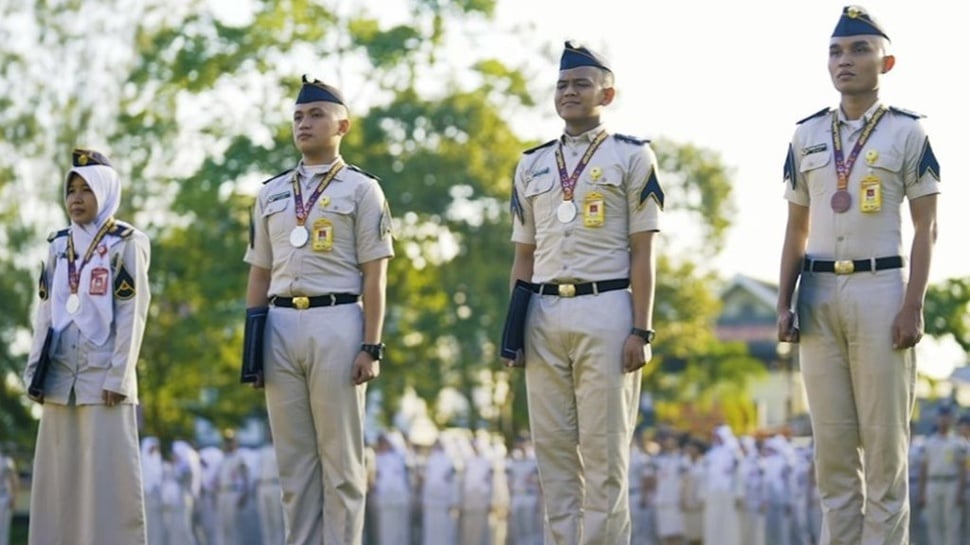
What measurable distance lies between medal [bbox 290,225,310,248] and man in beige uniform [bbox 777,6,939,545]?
2.28m

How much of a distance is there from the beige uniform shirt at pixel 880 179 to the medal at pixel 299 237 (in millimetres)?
2406

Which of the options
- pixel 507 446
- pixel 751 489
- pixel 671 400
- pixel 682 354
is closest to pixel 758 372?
pixel 671 400

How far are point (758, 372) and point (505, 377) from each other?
47.4ft

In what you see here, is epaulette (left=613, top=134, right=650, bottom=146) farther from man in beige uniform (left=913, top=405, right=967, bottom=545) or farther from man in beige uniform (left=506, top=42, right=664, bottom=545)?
man in beige uniform (left=913, top=405, right=967, bottom=545)

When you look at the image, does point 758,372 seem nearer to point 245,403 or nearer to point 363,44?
point 245,403

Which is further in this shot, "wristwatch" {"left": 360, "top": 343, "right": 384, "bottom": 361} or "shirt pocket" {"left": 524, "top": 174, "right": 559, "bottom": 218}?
"wristwatch" {"left": 360, "top": 343, "right": 384, "bottom": 361}

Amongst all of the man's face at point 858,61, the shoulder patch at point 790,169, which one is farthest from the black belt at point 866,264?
the man's face at point 858,61

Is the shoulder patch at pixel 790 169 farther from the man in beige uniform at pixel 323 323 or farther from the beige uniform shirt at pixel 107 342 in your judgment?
the beige uniform shirt at pixel 107 342

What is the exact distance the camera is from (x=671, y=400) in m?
47.8

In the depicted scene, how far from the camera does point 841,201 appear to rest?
8594 mm

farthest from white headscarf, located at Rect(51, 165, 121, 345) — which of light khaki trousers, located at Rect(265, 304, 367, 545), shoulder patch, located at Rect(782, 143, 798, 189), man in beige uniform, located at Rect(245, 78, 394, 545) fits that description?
shoulder patch, located at Rect(782, 143, 798, 189)

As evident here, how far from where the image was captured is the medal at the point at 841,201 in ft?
28.1

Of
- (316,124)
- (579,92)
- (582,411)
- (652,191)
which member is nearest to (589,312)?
(582,411)

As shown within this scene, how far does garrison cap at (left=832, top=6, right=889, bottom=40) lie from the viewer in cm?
859
